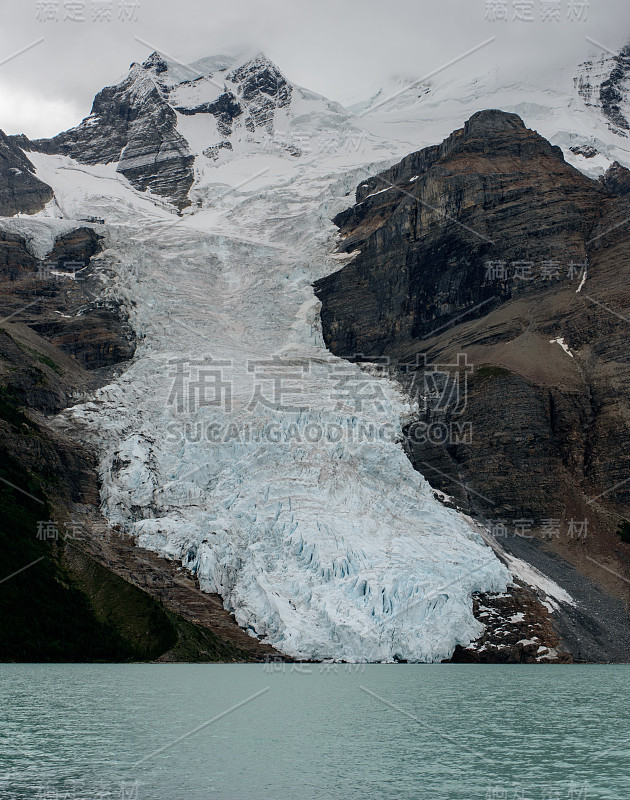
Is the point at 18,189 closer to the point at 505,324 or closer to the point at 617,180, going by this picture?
the point at 505,324

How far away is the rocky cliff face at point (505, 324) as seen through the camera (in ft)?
223

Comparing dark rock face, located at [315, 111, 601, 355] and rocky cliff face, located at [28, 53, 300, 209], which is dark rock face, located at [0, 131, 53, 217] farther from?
dark rock face, located at [315, 111, 601, 355]

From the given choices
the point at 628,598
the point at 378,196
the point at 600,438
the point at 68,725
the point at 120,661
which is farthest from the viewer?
the point at 378,196

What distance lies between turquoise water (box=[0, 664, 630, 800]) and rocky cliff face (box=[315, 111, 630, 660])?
24274 mm

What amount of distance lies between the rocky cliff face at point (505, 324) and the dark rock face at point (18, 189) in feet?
148

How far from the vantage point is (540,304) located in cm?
8531

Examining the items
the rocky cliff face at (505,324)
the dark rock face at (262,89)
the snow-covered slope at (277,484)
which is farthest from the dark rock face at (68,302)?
the dark rock face at (262,89)

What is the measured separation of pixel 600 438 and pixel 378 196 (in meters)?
53.4

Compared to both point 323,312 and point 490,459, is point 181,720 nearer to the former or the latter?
point 490,459

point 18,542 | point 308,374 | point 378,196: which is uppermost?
point 378,196

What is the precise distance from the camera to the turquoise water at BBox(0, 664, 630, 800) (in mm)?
21234

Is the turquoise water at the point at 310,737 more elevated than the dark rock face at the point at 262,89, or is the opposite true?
the dark rock face at the point at 262,89

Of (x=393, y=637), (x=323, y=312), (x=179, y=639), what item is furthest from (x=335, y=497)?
(x=323, y=312)

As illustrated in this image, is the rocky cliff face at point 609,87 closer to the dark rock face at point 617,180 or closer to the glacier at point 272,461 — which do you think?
the dark rock face at point 617,180
